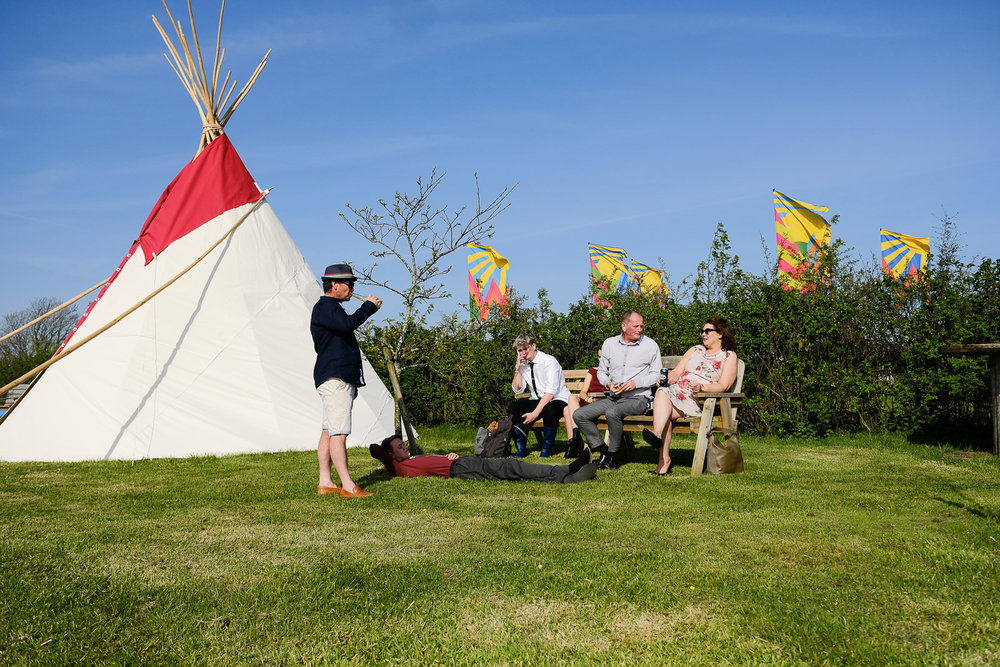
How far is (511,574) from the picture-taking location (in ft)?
11.1

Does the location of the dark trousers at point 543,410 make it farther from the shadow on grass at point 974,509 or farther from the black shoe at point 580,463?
the shadow on grass at point 974,509

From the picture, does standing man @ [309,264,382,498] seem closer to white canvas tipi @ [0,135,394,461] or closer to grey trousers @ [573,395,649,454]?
grey trousers @ [573,395,649,454]

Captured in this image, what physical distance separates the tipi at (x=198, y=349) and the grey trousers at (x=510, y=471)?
3.00 metres

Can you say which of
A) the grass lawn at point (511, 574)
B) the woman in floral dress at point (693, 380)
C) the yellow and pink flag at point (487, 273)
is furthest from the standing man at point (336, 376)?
the yellow and pink flag at point (487, 273)

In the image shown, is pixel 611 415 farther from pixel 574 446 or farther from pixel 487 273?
pixel 487 273

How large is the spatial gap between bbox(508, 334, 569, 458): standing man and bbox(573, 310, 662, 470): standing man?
34.7 inches

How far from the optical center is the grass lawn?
2.62 m

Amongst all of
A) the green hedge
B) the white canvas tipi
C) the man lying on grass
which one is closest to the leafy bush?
the green hedge

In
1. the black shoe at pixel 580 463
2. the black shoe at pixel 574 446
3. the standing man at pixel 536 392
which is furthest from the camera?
the standing man at pixel 536 392

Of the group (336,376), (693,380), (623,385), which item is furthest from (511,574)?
(693,380)

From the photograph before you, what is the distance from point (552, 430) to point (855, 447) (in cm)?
311

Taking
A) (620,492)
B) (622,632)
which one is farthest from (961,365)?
(622,632)

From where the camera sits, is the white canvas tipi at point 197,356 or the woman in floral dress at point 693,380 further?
the white canvas tipi at point 197,356

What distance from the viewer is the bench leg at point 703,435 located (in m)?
6.34
